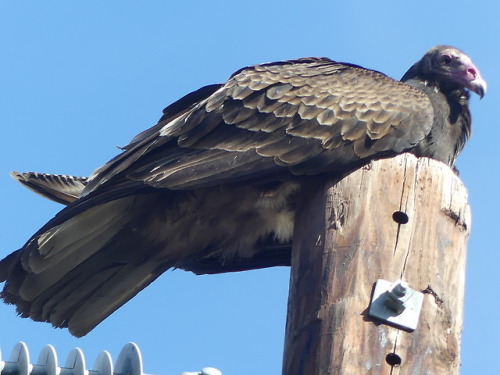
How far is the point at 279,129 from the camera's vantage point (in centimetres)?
570

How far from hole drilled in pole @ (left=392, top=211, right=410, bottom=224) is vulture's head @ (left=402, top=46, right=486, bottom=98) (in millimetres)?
2417

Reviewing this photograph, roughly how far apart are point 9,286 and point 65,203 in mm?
813

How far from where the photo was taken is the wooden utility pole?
4023 millimetres

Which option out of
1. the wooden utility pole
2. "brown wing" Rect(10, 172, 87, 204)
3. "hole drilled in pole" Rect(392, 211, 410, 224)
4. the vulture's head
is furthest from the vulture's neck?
"brown wing" Rect(10, 172, 87, 204)

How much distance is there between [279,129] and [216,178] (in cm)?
51

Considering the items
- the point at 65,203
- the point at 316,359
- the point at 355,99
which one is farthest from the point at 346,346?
the point at 65,203

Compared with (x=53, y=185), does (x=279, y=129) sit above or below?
above

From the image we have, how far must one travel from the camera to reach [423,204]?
4.50 m

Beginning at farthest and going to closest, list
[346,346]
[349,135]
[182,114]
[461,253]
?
[182,114] < [349,135] < [461,253] < [346,346]

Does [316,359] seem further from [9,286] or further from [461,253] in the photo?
[9,286]

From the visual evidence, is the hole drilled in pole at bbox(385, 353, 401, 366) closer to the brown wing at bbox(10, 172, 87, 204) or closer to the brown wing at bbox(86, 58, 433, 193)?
the brown wing at bbox(86, 58, 433, 193)

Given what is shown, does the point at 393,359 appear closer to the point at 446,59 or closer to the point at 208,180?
the point at 208,180

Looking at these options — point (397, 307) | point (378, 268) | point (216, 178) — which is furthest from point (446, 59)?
point (397, 307)

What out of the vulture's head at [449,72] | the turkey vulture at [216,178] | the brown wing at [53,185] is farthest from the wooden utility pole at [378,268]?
the vulture's head at [449,72]
